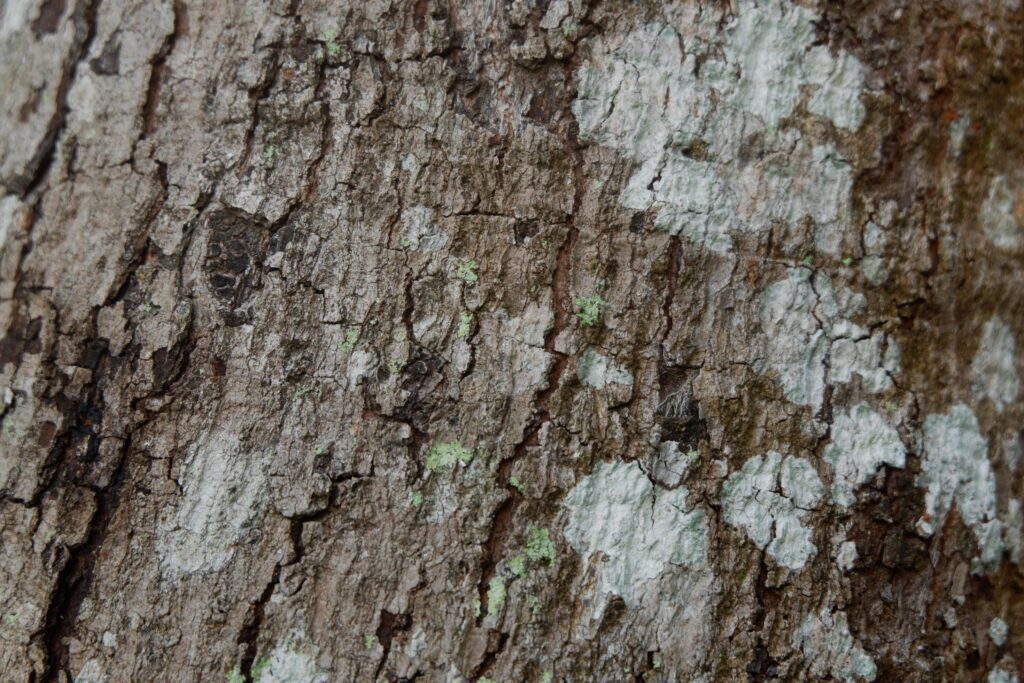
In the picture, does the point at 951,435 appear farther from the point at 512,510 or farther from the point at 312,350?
the point at 312,350

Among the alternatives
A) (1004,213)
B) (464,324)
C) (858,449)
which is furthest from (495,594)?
(1004,213)

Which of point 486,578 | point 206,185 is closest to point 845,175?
point 486,578

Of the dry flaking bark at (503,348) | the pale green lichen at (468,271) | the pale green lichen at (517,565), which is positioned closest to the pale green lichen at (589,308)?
the dry flaking bark at (503,348)

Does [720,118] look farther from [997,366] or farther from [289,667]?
[289,667]

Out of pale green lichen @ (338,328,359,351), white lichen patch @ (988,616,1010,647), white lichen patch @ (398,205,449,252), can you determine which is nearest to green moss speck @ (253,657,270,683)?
pale green lichen @ (338,328,359,351)

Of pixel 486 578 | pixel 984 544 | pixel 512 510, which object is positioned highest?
pixel 984 544

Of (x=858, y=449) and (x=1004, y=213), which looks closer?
(x=858, y=449)
